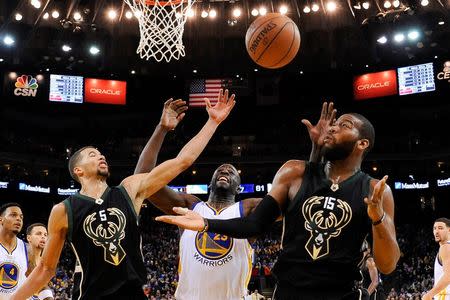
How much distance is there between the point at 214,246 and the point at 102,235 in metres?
1.27

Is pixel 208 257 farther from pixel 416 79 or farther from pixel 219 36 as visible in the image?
pixel 416 79

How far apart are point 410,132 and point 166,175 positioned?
24.7 metres

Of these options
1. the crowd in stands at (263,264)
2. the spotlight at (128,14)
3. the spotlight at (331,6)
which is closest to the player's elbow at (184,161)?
the crowd in stands at (263,264)

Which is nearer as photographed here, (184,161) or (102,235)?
(102,235)

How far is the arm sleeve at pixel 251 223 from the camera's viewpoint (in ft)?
10.8

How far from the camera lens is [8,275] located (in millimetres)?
6902

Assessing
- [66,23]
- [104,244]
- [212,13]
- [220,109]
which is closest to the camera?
[104,244]

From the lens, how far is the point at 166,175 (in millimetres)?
4500

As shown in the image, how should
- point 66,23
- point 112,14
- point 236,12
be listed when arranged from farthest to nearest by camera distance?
point 236,12 < point 112,14 < point 66,23

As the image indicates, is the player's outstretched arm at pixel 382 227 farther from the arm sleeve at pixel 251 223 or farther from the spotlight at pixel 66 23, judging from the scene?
the spotlight at pixel 66 23

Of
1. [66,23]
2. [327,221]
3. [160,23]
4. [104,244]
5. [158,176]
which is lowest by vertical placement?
[104,244]

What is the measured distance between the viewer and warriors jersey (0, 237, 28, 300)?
A: 6.79m

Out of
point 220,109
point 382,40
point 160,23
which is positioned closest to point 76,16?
point 160,23

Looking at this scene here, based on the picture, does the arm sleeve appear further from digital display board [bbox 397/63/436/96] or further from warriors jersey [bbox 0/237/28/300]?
digital display board [bbox 397/63/436/96]
